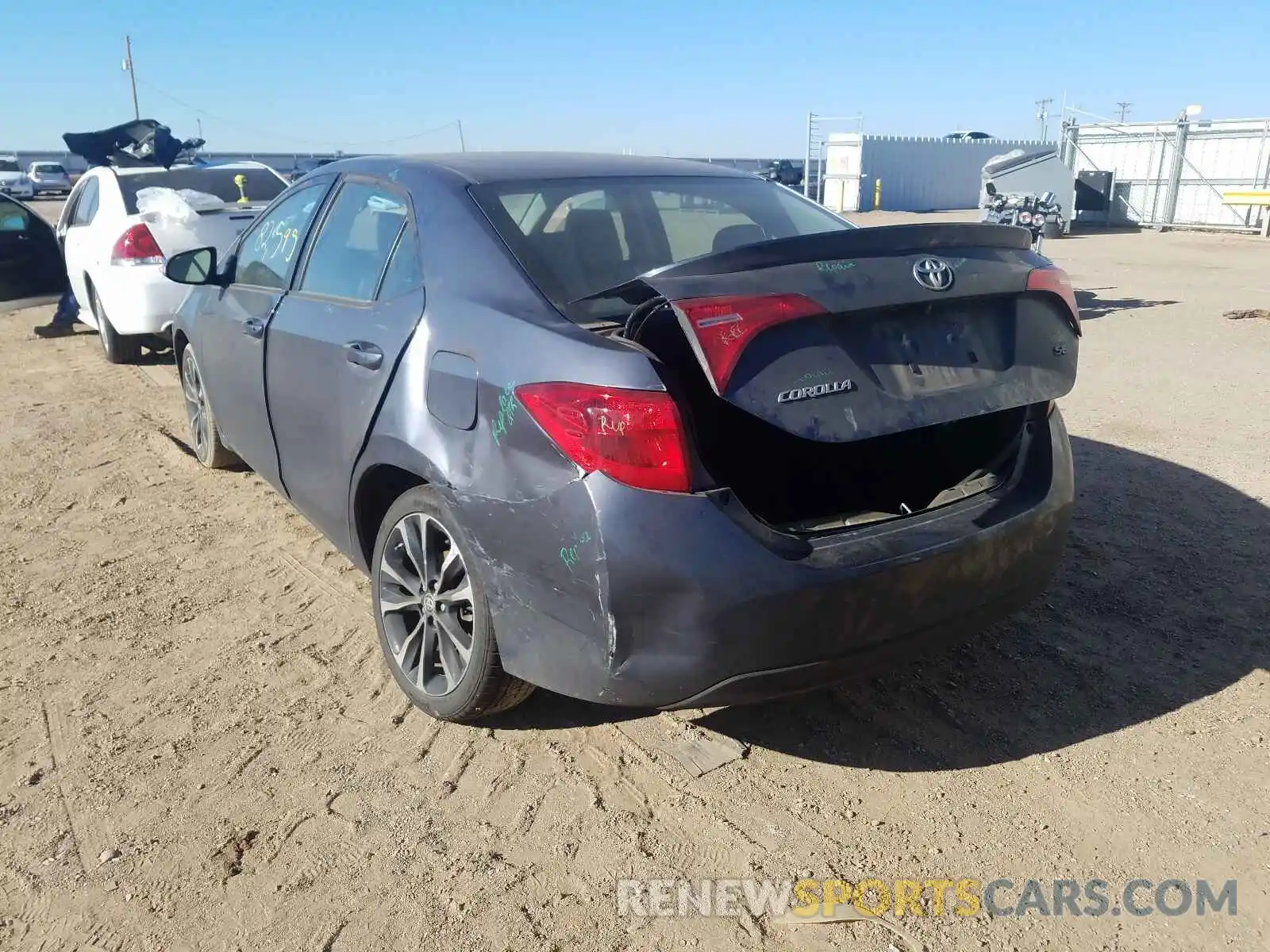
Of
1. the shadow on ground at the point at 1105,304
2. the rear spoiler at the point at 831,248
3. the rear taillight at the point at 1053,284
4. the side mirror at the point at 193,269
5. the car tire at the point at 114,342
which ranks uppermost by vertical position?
the rear spoiler at the point at 831,248

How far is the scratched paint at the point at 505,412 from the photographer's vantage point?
2402 mm

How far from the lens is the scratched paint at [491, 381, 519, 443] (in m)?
2.40

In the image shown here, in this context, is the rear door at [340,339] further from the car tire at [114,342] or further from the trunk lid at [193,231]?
the car tire at [114,342]

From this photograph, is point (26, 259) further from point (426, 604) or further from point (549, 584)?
point (549, 584)

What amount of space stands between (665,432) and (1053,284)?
4.32ft

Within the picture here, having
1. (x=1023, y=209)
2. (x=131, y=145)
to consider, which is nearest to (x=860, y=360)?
(x=1023, y=209)

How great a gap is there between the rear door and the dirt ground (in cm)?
62

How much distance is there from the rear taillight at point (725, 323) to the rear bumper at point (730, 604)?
326 mm

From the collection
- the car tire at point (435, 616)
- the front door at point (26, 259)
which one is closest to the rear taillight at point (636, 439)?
the car tire at point (435, 616)

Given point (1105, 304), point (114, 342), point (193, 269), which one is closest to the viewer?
point (193, 269)

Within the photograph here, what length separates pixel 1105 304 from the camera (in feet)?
37.9

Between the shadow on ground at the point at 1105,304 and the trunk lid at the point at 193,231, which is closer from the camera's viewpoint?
the trunk lid at the point at 193,231

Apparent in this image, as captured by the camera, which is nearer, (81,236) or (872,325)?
(872,325)

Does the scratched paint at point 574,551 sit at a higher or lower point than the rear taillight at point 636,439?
lower
